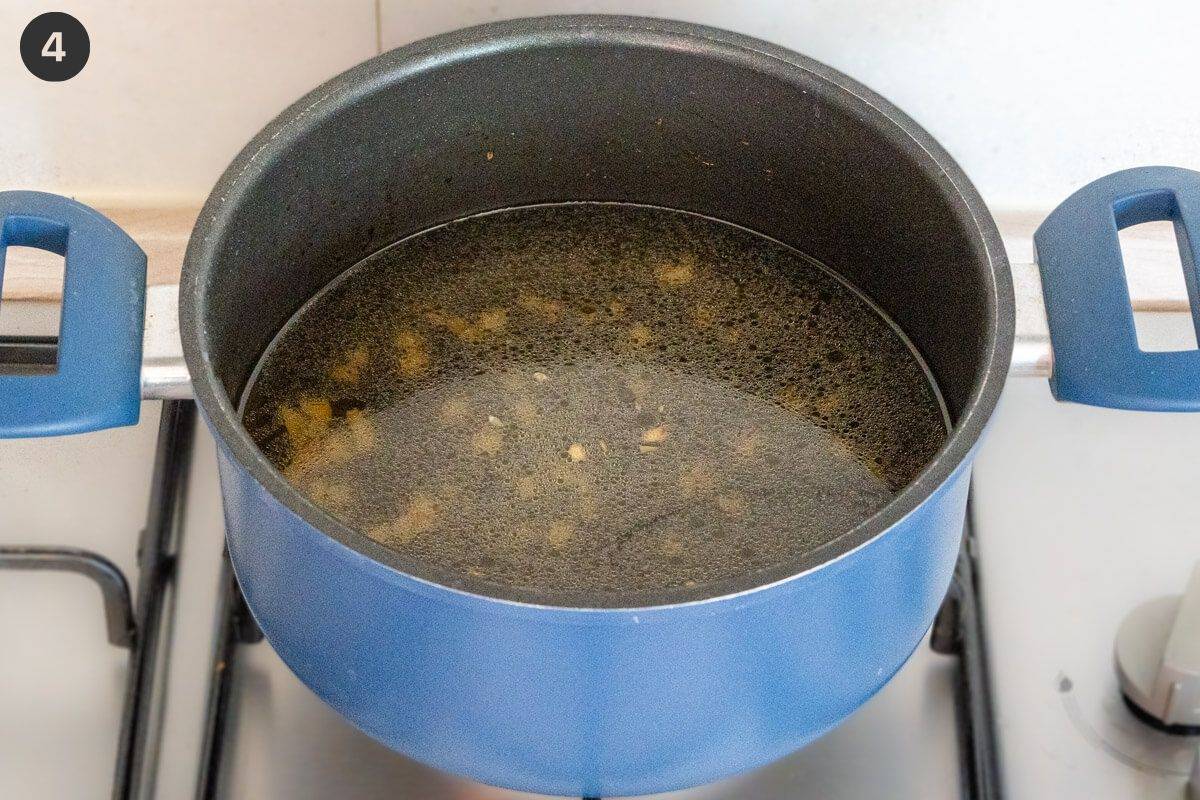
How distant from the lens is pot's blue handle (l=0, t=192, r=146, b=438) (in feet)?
1.93

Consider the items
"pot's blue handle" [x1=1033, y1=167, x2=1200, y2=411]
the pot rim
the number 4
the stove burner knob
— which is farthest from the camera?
the number 4

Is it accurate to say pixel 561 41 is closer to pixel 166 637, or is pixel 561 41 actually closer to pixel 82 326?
pixel 82 326

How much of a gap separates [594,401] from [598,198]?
145 mm

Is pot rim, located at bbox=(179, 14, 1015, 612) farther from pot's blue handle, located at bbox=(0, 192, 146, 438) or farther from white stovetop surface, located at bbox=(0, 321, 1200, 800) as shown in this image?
white stovetop surface, located at bbox=(0, 321, 1200, 800)

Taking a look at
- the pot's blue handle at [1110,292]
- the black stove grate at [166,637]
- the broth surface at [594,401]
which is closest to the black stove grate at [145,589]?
the black stove grate at [166,637]

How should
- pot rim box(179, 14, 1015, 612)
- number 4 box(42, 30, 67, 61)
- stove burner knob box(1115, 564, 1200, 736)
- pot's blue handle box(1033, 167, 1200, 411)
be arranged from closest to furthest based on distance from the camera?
pot rim box(179, 14, 1015, 612) → pot's blue handle box(1033, 167, 1200, 411) → stove burner knob box(1115, 564, 1200, 736) → number 4 box(42, 30, 67, 61)

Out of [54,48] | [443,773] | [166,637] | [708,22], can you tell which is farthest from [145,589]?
[708,22]

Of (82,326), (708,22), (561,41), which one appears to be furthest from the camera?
(708,22)

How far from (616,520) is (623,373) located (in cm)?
11

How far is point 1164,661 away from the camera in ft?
2.40

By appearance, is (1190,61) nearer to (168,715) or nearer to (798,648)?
(798,648)

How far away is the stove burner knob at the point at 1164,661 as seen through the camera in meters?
0.73

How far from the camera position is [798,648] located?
21.9 inches

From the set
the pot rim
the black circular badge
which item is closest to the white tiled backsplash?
the black circular badge
